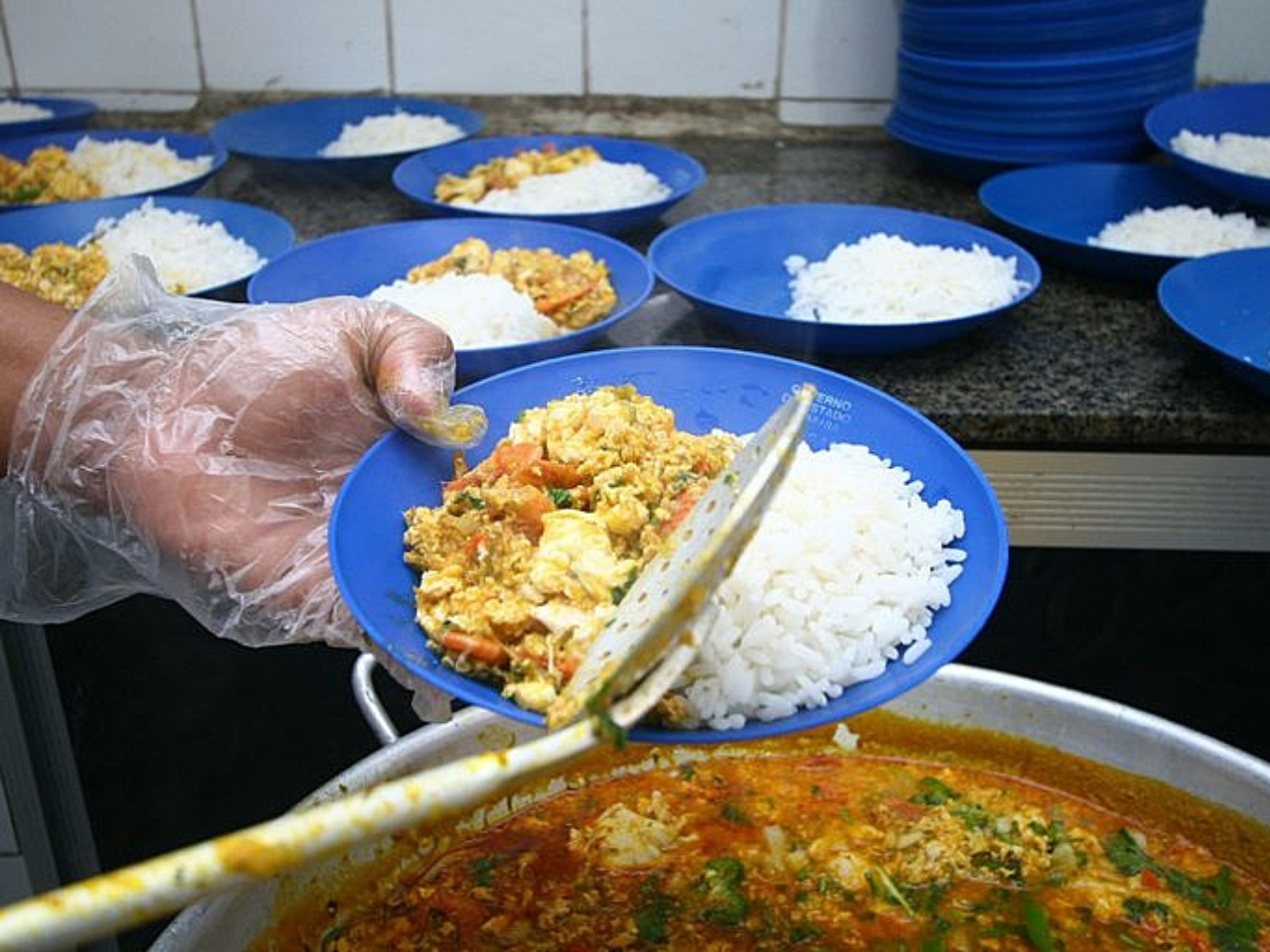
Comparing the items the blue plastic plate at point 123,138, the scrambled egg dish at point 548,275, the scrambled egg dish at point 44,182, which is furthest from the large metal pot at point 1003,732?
the blue plastic plate at point 123,138

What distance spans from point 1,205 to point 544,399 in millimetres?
1641

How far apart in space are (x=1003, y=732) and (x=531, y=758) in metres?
0.94

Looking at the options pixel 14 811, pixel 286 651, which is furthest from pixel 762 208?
pixel 14 811

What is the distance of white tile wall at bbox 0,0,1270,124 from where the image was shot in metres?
3.12

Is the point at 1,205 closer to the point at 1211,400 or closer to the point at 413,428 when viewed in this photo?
the point at 413,428

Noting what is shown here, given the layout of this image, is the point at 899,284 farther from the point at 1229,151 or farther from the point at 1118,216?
→ the point at 1229,151

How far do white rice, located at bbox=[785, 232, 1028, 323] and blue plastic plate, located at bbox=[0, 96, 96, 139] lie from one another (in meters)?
1.96

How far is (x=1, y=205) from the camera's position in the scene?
96.0 inches

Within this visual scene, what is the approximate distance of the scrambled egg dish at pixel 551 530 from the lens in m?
1.06

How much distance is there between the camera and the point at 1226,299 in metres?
2.01

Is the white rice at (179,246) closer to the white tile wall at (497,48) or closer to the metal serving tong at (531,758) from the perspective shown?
the white tile wall at (497,48)

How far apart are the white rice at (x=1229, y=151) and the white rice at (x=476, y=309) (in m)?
1.47

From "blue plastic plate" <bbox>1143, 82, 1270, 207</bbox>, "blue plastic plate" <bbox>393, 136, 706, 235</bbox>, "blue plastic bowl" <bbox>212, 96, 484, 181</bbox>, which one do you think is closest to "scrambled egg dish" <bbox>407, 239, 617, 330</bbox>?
"blue plastic plate" <bbox>393, 136, 706, 235</bbox>

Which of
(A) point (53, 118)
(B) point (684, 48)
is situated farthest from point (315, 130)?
(B) point (684, 48)
